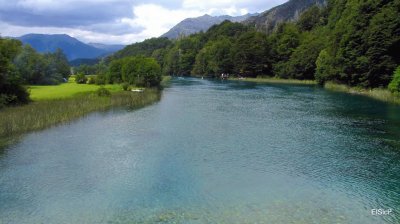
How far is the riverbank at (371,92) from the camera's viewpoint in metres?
57.5

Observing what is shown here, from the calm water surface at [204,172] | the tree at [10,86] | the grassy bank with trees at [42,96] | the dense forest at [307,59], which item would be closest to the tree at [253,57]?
the dense forest at [307,59]

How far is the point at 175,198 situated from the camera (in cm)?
1958

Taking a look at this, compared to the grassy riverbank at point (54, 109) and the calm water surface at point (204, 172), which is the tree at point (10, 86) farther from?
the calm water surface at point (204, 172)

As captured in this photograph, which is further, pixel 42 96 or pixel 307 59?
pixel 307 59

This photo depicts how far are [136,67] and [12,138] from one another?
53.7 metres

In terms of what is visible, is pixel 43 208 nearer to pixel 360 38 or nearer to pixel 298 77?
pixel 360 38

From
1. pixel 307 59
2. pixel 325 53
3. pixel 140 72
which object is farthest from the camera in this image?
pixel 307 59

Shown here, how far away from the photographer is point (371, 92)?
220ft

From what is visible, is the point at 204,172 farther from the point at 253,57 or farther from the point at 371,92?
the point at 253,57

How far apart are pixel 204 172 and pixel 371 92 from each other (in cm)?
5246

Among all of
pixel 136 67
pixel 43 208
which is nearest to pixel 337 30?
pixel 136 67

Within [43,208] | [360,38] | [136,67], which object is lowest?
[43,208]

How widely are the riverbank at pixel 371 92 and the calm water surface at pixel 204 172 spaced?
18.4 meters

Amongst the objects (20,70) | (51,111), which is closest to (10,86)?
(51,111)
